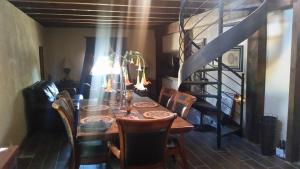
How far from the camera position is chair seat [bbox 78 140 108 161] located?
2.40 metres

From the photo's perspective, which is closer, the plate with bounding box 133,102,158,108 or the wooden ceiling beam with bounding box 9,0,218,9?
the plate with bounding box 133,102,158,108

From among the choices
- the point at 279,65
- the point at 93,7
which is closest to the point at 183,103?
the point at 279,65

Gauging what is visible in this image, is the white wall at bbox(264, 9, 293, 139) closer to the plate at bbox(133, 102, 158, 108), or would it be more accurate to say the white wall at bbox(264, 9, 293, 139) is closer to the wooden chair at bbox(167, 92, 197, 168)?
the wooden chair at bbox(167, 92, 197, 168)

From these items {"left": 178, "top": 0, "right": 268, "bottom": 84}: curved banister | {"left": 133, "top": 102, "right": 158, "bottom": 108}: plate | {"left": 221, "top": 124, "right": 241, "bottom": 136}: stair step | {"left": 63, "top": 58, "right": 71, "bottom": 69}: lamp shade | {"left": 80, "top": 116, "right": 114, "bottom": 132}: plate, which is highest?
{"left": 178, "top": 0, "right": 268, "bottom": 84}: curved banister

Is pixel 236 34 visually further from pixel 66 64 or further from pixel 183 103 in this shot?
pixel 66 64

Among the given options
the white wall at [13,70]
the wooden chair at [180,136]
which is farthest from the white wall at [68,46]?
the wooden chair at [180,136]

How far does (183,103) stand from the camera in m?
2.81

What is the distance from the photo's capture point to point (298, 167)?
10.3 feet

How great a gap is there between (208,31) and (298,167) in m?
3.04

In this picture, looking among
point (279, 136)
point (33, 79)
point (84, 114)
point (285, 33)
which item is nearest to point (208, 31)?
point (285, 33)

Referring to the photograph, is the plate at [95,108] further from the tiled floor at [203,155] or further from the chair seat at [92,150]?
the tiled floor at [203,155]

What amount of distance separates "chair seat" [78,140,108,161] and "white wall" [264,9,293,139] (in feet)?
8.38

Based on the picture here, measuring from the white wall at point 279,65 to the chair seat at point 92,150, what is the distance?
8.38 feet

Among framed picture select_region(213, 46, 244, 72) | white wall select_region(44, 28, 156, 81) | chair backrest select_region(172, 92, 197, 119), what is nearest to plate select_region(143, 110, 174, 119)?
chair backrest select_region(172, 92, 197, 119)
